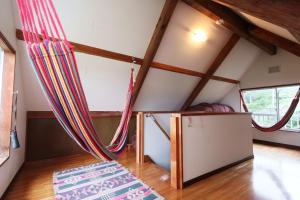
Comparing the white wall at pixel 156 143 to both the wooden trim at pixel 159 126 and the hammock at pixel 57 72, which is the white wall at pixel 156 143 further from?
the hammock at pixel 57 72

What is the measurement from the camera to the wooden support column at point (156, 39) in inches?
101

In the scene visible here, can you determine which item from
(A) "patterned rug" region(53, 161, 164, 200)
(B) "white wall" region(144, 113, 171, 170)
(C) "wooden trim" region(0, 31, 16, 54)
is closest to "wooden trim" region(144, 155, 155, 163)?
(B) "white wall" region(144, 113, 171, 170)

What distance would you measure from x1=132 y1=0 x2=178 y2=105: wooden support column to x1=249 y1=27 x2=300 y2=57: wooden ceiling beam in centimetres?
198

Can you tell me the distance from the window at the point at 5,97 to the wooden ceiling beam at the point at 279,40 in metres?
4.26

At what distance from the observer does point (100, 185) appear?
75.6 inches

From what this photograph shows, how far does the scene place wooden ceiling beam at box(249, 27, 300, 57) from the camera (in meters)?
3.00

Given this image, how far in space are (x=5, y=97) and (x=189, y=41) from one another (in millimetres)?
3218

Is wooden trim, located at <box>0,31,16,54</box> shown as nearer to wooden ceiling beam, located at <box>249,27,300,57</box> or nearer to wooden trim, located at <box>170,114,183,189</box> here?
wooden trim, located at <box>170,114,183,189</box>

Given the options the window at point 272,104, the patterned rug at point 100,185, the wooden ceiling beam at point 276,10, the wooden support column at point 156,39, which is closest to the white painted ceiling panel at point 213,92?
the window at point 272,104

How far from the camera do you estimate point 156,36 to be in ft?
9.21

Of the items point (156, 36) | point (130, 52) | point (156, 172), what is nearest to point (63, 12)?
point (130, 52)

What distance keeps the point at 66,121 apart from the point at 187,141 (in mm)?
1454

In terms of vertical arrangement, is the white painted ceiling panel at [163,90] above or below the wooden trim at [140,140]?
above

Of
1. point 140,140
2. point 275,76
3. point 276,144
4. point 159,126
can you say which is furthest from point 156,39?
point 276,144
